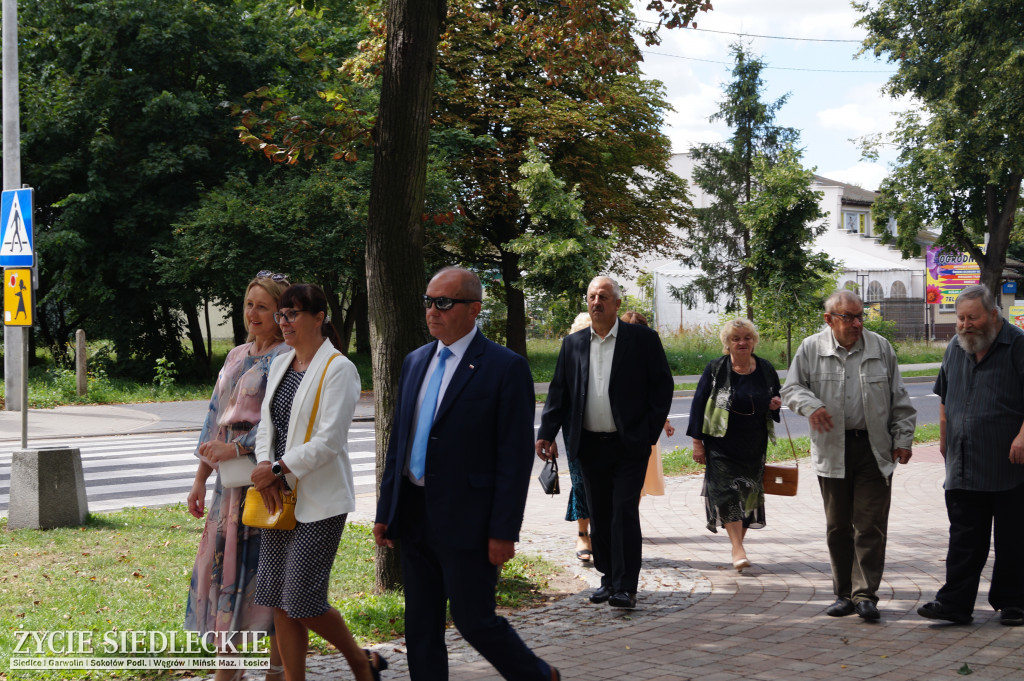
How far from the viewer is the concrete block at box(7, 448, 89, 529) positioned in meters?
9.03

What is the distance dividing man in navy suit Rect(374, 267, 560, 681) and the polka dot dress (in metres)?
0.26

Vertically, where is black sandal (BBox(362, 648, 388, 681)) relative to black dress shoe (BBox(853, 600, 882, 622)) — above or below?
above

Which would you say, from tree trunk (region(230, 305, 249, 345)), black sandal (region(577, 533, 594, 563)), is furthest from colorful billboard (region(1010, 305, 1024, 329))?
black sandal (region(577, 533, 594, 563))

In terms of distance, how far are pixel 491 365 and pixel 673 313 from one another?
51.0 meters

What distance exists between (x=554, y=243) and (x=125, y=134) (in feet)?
40.2

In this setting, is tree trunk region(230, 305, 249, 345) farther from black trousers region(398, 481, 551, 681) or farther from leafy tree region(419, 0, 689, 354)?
black trousers region(398, 481, 551, 681)

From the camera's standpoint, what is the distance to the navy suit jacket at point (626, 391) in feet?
21.6

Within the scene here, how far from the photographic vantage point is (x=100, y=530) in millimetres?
9031

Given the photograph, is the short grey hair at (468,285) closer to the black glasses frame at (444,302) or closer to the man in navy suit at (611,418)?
the black glasses frame at (444,302)

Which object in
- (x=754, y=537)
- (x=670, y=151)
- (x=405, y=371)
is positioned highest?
(x=670, y=151)

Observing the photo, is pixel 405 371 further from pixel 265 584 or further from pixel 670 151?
pixel 670 151

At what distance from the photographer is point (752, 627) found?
19.5ft

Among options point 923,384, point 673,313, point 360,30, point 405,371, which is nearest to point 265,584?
point 405,371

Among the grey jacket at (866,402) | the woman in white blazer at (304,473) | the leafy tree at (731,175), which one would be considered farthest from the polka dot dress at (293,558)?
the leafy tree at (731,175)
